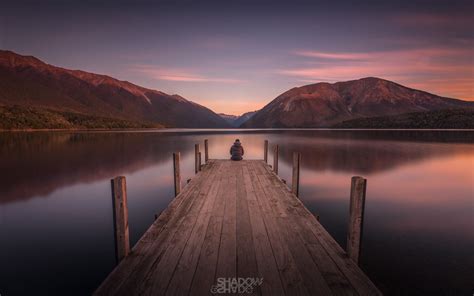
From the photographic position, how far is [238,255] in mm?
4520

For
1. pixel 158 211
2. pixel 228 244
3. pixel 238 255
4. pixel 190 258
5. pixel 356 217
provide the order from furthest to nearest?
pixel 158 211 < pixel 228 244 < pixel 356 217 < pixel 238 255 < pixel 190 258

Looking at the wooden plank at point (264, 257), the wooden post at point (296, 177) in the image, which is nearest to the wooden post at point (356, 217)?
the wooden plank at point (264, 257)

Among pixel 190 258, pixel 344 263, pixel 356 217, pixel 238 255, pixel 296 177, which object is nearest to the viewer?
pixel 344 263

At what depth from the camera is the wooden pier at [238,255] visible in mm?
3629

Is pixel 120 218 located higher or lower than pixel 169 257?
higher

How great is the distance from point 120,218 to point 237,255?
241 cm

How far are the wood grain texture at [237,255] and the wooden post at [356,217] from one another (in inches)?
9.8

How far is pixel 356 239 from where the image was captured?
15.2 ft

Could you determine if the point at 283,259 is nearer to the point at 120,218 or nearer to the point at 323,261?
the point at 323,261

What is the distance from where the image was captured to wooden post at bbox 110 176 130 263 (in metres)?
4.58

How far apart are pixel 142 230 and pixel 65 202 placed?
19.3 ft

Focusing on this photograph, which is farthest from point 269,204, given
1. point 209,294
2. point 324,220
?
point 209,294

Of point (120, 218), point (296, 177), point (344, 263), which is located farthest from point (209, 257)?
point (296, 177)

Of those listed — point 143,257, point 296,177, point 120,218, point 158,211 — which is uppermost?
point 120,218
